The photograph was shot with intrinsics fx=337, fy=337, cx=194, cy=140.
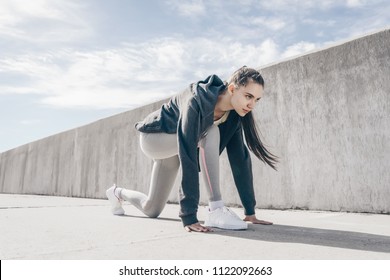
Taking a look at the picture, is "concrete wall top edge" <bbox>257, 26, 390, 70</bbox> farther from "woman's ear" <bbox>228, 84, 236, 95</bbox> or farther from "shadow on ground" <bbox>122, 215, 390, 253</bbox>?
"shadow on ground" <bbox>122, 215, 390, 253</bbox>

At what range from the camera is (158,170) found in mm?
2428

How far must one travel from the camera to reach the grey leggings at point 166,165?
1.93 meters


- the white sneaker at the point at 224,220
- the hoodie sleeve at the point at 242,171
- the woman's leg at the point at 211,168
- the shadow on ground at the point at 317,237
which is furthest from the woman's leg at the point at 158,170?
the shadow on ground at the point at 317,237

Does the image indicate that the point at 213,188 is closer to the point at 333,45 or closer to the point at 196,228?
the point at 196,228

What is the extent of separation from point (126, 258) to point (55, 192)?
681 centimetres

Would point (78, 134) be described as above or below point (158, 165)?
above

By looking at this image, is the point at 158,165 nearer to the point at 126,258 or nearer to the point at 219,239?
the point at 219,239

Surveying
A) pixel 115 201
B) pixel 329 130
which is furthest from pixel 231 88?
pixel 115 201

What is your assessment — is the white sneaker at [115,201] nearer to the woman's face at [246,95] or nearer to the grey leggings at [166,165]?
the grey leggings at [166,165]

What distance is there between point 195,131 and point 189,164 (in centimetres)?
18

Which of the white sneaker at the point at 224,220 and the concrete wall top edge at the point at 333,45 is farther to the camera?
the concrete wall top edge at the point at 333,45

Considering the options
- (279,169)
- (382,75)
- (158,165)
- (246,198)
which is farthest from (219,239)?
(382,75)

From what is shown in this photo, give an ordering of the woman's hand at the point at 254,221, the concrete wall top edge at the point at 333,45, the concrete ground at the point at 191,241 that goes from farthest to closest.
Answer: the concrete wall top edge at the point at 333,45 → the woman's hand at the point at 254,221 → the concrete ground at the point at 191,241

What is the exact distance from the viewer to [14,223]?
2.29m
